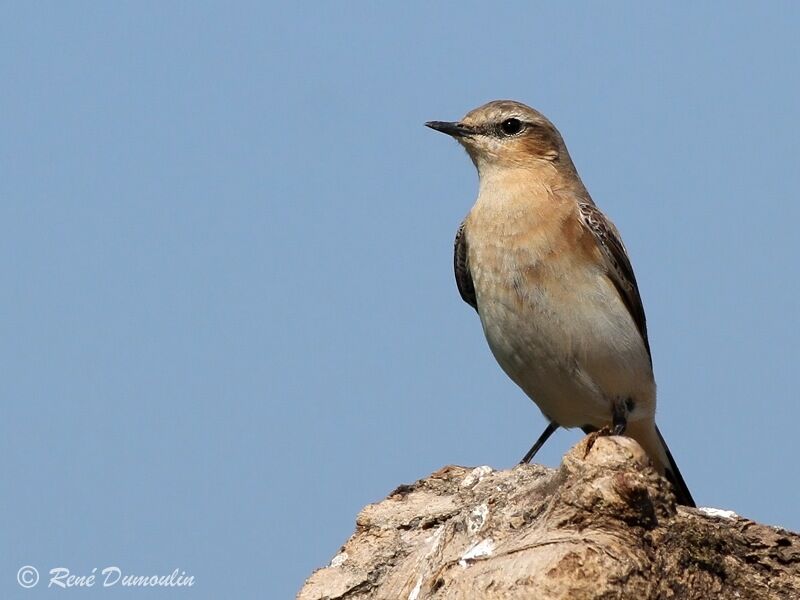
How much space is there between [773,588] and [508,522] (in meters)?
1.54

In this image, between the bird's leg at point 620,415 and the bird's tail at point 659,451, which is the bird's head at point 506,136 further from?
the bird's tail at point 659,451

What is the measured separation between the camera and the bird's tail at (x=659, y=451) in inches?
474

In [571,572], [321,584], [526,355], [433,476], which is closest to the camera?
[571,572]

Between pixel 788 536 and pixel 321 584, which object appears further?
pixel 321 584

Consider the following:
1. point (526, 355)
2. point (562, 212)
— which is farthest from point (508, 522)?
point (562, 212)

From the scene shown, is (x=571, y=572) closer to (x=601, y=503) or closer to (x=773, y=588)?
(x=601, y=503)

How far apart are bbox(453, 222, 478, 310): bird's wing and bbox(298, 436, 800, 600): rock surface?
12.8ft

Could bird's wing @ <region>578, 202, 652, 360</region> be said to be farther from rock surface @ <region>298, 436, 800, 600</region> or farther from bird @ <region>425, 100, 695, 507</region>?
rock surface @ <region>298, 436, 800, 600</region>

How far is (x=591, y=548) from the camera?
6.49 m

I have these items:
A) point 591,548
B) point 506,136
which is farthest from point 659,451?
point 591,548

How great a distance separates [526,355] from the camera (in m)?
11.0

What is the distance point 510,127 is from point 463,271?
4.77ft

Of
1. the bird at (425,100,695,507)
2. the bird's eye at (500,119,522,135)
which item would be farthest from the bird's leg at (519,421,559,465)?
the bird's eye at (500,119,522,135)

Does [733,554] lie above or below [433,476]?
below
